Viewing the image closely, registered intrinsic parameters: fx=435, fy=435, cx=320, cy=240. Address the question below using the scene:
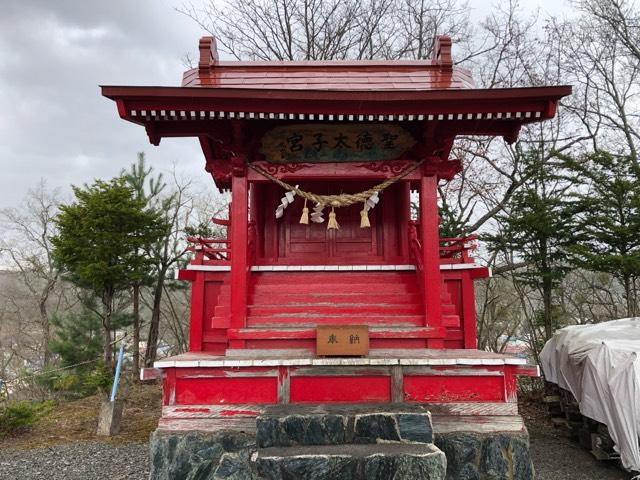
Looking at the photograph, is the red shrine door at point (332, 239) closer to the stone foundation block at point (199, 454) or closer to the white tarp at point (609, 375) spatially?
the stone foundation block at point (199, 454)

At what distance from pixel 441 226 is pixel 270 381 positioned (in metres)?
10.9

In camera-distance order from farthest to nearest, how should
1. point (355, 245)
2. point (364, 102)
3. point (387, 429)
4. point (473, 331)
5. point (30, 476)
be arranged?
point (355, 245) < point (473, 331) < point (30, 476) < point (364, 102) < point (387, 429)

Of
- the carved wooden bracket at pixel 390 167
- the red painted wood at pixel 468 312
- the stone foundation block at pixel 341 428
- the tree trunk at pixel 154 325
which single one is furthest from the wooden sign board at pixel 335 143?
the tree trunk at pixel 154 325

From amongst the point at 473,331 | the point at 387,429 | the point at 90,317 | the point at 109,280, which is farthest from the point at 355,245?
the point at 90,317

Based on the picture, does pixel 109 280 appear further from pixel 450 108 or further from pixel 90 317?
pixel 450 108

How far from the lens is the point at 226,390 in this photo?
493 centimetres

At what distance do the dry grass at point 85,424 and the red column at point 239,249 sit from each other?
13.1 feet

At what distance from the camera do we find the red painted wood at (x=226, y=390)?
4.89 meters

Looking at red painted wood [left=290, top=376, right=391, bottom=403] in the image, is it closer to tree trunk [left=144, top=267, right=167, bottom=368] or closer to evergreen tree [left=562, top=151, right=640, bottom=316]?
evergreen tree [left=562, top=151, right=640, bottom=316]

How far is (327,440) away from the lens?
395cm

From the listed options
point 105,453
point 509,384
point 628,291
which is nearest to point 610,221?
point 628,291

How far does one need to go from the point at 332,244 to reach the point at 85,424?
637cm

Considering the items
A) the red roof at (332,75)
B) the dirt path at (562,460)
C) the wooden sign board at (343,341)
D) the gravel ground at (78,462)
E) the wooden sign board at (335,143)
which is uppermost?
the red roof at (332,75)

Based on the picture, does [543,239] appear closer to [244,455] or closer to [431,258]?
[431,258]
